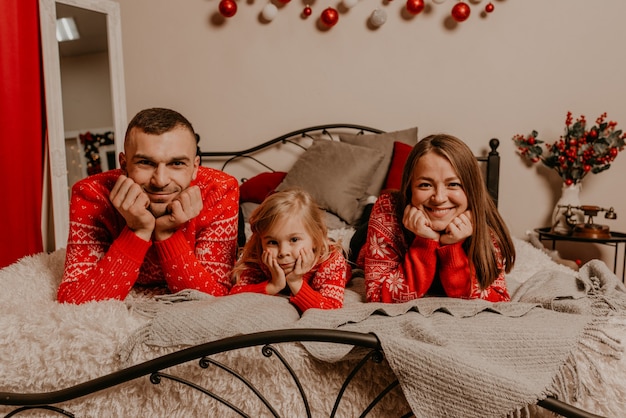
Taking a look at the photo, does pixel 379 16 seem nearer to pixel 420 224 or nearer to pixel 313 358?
pixel 420 224

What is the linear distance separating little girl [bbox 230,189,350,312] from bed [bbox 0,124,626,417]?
0.11m

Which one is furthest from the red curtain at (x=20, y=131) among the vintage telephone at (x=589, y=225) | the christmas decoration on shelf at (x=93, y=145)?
the vintage telephone at (x=589, y=225)

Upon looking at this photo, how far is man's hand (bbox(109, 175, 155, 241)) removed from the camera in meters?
1.33

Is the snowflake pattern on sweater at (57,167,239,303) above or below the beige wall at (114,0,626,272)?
below

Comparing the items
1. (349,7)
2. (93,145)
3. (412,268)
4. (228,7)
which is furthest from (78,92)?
(412,268)

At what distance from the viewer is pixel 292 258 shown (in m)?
1.43

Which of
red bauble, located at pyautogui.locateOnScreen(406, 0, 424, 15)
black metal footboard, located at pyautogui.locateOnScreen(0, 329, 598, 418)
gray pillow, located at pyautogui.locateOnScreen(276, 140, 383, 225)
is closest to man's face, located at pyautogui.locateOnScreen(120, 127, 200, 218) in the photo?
black metal footboard, located at pyautogui.locateOnScreen(0, 329, 598, 418)

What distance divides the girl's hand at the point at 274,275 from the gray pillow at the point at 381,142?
134 centimetres

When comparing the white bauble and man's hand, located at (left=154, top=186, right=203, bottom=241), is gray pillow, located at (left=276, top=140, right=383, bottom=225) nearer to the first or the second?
the white bauble

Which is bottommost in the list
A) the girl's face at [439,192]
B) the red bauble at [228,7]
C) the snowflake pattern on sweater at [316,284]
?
the snowflake pattern on sweater at [316,284]

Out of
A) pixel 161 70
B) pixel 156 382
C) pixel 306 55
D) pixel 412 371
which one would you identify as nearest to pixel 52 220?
pixel 161 70

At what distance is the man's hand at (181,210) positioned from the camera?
4.56 feet

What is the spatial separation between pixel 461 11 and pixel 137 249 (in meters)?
2.35

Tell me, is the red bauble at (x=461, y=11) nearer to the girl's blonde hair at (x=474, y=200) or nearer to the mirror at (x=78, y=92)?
the girl's blonde hair at (x=474, y=200)
